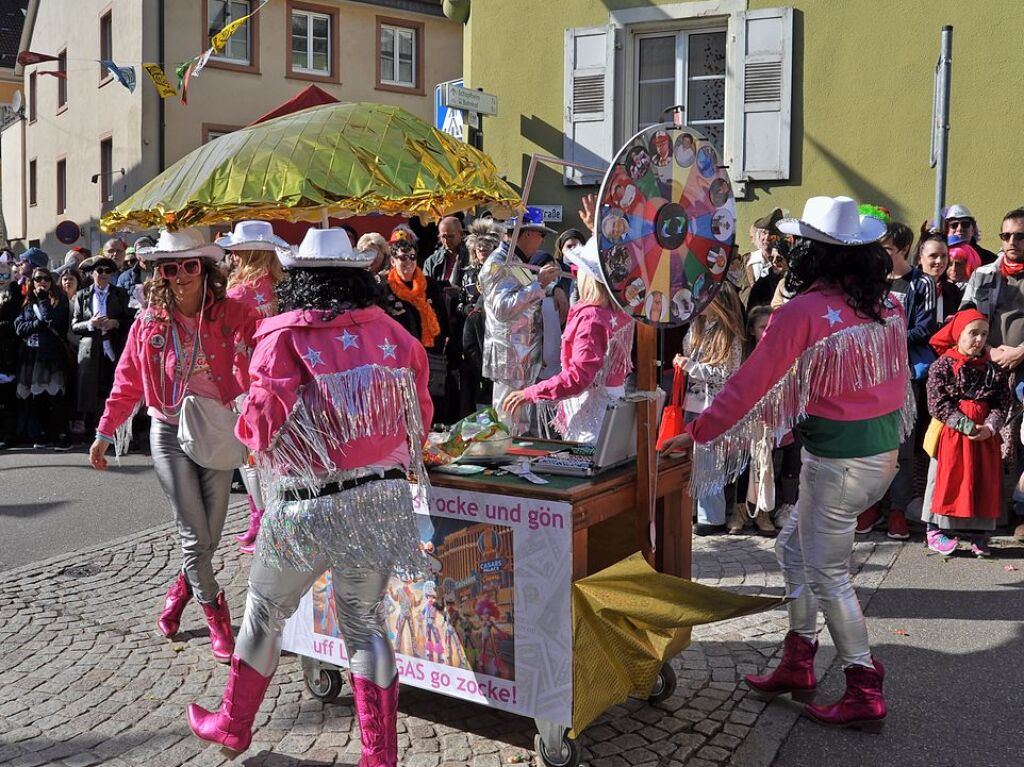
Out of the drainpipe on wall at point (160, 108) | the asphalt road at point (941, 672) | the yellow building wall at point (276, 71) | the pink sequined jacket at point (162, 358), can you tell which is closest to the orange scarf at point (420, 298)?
the pink sequined jacket at point (162, 358)

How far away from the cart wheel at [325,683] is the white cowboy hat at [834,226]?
8.11ft

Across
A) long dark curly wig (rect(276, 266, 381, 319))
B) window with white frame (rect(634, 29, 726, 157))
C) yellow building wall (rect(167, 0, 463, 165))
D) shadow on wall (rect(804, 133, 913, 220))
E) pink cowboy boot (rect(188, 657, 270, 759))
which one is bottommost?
pink cowboy boot (rect(188, 657, 270, 759))

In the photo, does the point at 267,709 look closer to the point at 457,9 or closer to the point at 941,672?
the point at 941,672

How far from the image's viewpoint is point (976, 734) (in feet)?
12.5

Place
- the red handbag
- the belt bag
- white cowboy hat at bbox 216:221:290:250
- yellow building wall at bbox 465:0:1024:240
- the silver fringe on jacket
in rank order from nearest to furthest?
the silver fringe on jacket < the belt bag < white cowboy hat at bbox 216:221:290:250 < the red handbag < yellow building wall at bbox 465:0:1024:240

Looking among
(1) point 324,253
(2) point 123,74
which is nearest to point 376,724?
(1) point 324,253

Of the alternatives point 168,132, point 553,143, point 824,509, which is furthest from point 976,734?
point 168,132

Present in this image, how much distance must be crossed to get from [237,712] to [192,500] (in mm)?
1417

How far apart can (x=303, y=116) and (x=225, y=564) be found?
272cm

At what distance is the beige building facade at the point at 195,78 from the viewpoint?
21109 mm

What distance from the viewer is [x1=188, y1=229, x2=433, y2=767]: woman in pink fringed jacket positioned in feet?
10.7

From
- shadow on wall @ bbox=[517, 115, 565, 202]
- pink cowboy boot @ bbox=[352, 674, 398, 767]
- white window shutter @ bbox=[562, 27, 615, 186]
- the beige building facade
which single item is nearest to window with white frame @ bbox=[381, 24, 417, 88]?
the beige building facade

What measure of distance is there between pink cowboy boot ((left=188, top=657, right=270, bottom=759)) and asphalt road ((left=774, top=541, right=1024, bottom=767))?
184 cm

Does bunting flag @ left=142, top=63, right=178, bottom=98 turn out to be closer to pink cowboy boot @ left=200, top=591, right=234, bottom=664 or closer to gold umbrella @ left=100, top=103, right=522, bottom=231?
gold umbrella @ left=100, top=103, right=522, bottom=231
